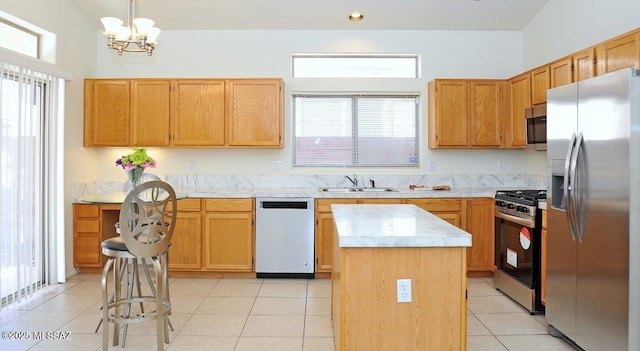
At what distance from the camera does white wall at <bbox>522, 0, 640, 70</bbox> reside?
347cm

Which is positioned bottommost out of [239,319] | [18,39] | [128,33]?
[239,319]

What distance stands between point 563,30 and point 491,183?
1.79 m

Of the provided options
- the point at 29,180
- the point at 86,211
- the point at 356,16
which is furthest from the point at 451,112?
the point at 29,180

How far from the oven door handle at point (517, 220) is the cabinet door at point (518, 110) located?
0.90 meters

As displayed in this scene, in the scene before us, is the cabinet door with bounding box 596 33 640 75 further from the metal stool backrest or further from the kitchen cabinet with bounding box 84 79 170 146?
the kitchen cabinet with bounding box 84 79 170 146

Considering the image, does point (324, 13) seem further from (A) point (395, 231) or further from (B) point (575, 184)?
(A) point (395, 231)

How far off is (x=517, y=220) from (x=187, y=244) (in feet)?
10.5

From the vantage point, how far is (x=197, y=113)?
4645mm

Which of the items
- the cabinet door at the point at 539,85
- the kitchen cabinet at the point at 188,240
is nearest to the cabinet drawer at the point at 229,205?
the kitchen cabinet at the point at 188,240

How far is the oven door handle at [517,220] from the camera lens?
11.1ft

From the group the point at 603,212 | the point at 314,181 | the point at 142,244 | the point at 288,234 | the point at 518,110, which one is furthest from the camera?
the point at 314,181

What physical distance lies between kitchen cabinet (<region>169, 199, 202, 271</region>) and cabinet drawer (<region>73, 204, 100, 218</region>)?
0.88 m

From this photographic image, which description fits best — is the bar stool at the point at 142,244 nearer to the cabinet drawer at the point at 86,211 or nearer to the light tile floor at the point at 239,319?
the light tile floor at the point at 239,319

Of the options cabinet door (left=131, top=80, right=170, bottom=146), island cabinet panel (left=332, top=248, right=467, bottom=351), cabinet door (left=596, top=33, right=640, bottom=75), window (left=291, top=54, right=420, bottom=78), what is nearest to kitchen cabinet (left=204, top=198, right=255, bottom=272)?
cabinet door (left=131, top=80, right=170, bottom=146)
